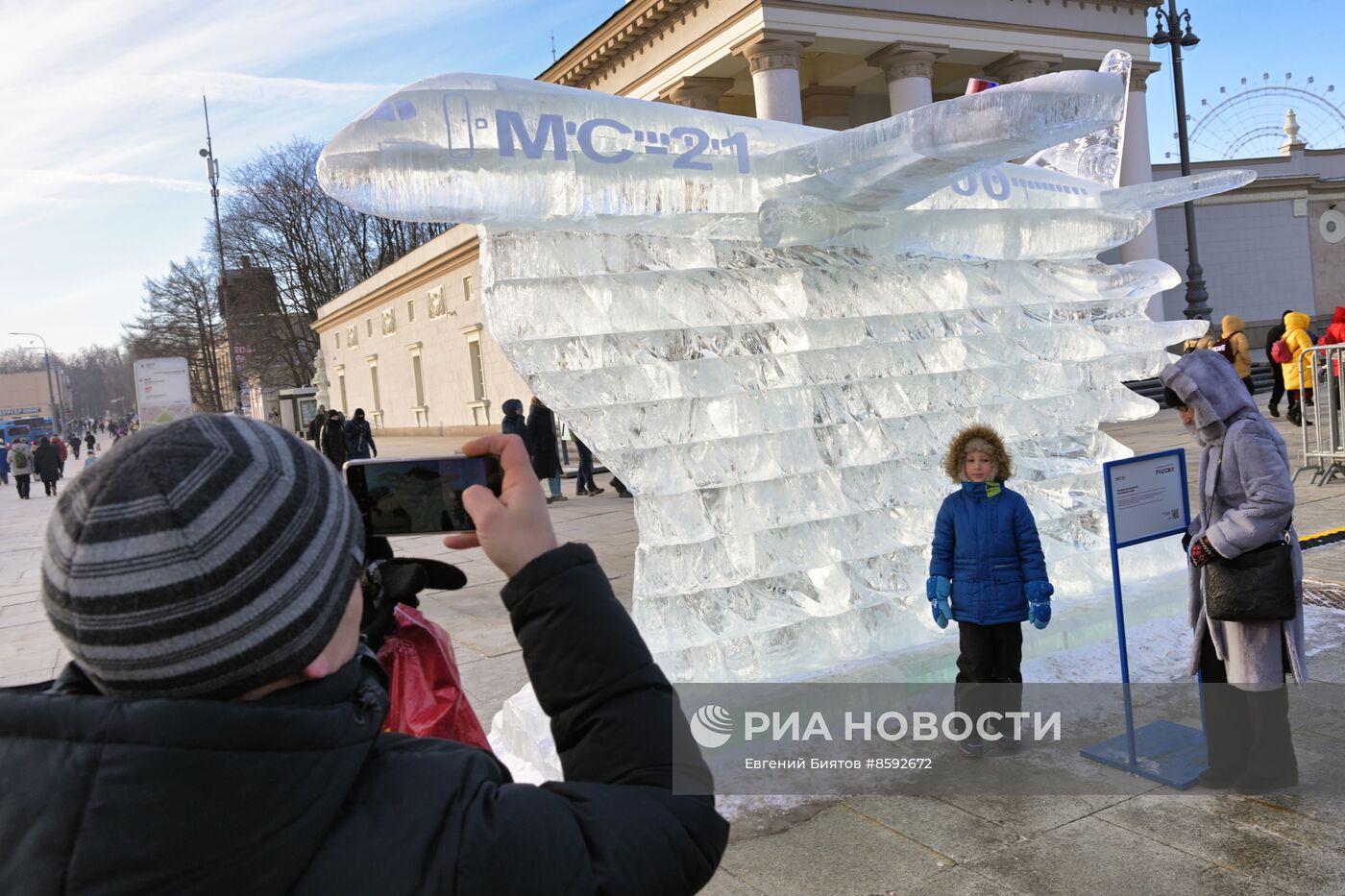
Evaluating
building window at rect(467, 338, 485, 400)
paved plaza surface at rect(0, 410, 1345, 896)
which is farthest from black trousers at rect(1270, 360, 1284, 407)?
building window at rect(467, 338, 485, 400)

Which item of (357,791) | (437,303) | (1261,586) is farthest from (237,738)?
(437,303)

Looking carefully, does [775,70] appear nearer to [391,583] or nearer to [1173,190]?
[1173,190]

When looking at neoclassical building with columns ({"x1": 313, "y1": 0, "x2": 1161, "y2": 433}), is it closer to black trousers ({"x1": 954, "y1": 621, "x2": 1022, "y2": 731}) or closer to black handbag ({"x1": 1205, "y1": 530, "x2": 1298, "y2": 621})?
black trousers ({"x1": 954, "y1": 621, "x2": 1022, "y2": 731})

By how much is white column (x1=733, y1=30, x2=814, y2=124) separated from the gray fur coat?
20875mm

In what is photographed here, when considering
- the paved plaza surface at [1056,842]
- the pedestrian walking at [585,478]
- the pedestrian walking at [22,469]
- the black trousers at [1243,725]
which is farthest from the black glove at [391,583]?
the pedestrian walking at [22,469]

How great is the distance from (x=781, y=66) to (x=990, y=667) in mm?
21835

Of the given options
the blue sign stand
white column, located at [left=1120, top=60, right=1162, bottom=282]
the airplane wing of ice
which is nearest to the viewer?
the blue sign stand

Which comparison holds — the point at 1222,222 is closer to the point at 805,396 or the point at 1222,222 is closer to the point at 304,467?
the point at 805,396

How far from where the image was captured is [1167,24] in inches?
845

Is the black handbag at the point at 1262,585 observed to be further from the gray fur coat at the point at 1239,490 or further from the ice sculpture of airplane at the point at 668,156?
the ice sculpture of airplane at the point at 668,156

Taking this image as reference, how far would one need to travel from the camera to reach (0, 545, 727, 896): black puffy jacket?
0.94m

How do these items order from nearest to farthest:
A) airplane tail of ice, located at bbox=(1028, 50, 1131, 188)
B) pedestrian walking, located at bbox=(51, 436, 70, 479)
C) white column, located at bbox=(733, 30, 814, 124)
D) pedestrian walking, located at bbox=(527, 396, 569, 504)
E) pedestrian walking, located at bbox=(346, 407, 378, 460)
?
airplane tail of ice, located at bbox=(1028, 50, 1131, 188) < pedestrian walking, located at bbox=(527, 396, 569, 504) < pedestrian walking, located at bbox=(346, 407, 378, 460) < white column, located at bbox=(733, 30, 814, 124) < pedestrian walking, located at bbox=(51, 436, 70, 479)

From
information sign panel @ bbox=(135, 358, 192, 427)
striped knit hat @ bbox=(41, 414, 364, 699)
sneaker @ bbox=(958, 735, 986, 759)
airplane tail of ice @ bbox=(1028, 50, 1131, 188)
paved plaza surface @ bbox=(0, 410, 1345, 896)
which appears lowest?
paved plaza surface @ bbox=(0, 410, 1345, 896)

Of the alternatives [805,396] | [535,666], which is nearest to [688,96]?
[805,396]
